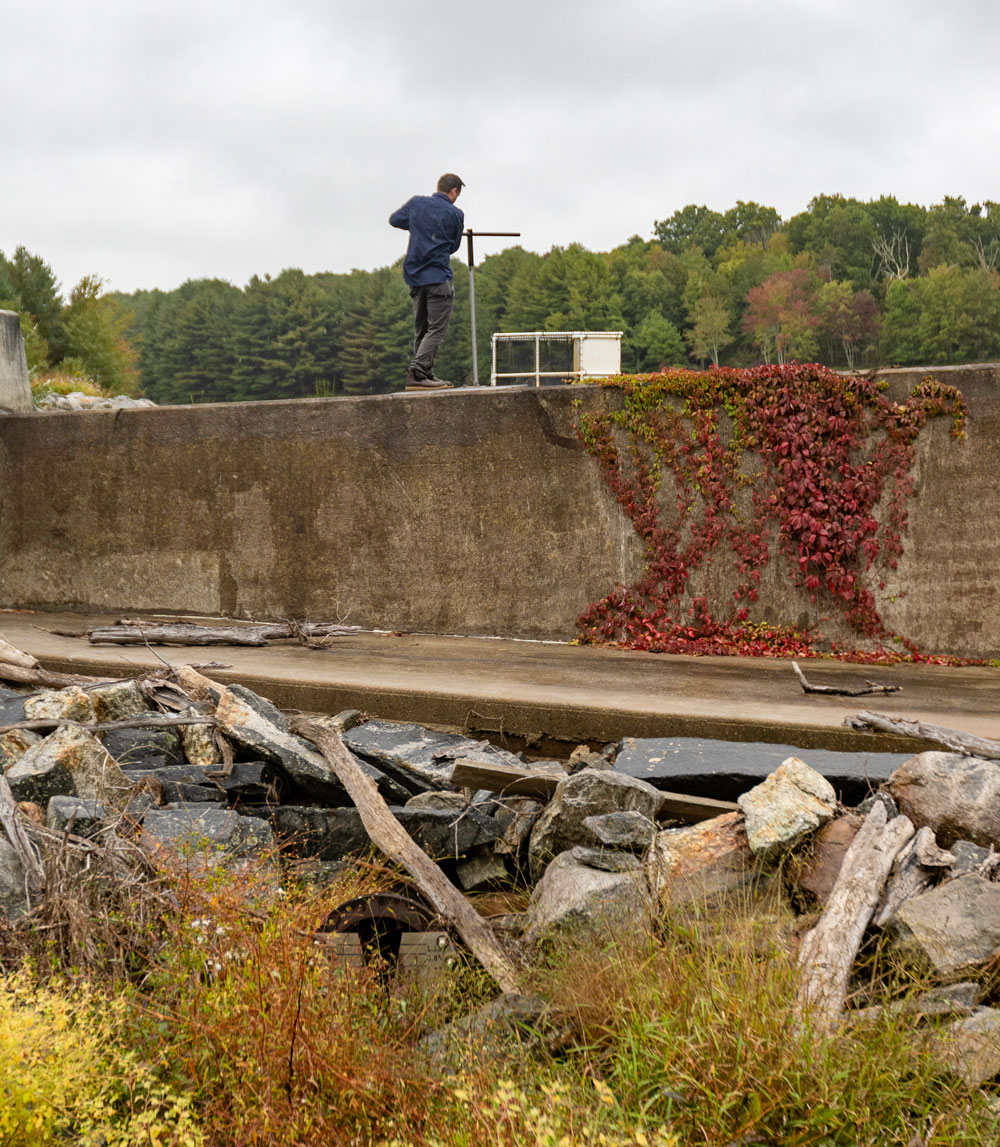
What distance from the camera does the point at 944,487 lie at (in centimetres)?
719

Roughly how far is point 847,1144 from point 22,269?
45.0 metres

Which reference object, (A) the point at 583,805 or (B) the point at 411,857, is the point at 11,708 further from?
(A) the point at 583,805

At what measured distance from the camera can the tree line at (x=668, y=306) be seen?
262ft

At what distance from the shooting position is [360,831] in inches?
178

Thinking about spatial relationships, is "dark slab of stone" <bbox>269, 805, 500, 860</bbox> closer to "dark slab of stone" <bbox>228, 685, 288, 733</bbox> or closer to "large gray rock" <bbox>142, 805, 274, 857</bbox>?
"large gray rock" <bbox>142, 805, 274, 857</bbox>

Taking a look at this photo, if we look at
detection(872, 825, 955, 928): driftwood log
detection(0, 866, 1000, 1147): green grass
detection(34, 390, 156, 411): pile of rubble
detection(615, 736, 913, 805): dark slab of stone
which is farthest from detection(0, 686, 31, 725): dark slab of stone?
detection(34, 390, 156, 411): pile of rubble

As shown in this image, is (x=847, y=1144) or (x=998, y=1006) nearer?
(x=847, y=1144)

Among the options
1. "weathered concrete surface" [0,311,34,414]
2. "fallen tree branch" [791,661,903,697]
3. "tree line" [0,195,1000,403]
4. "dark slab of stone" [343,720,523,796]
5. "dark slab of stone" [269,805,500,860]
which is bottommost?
"dark slab of stone" [269,805,500,860]

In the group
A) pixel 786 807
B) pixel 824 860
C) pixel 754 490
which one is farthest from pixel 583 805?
pixel 754 490

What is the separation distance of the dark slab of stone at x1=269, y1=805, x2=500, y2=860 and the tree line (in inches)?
2726

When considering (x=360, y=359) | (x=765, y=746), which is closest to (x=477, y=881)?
(x=765, y=746)

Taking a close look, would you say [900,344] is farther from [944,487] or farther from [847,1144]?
[847,1144]

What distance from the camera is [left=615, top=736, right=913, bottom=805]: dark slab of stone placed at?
4.51 meters

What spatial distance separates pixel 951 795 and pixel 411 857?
7.06 feet
